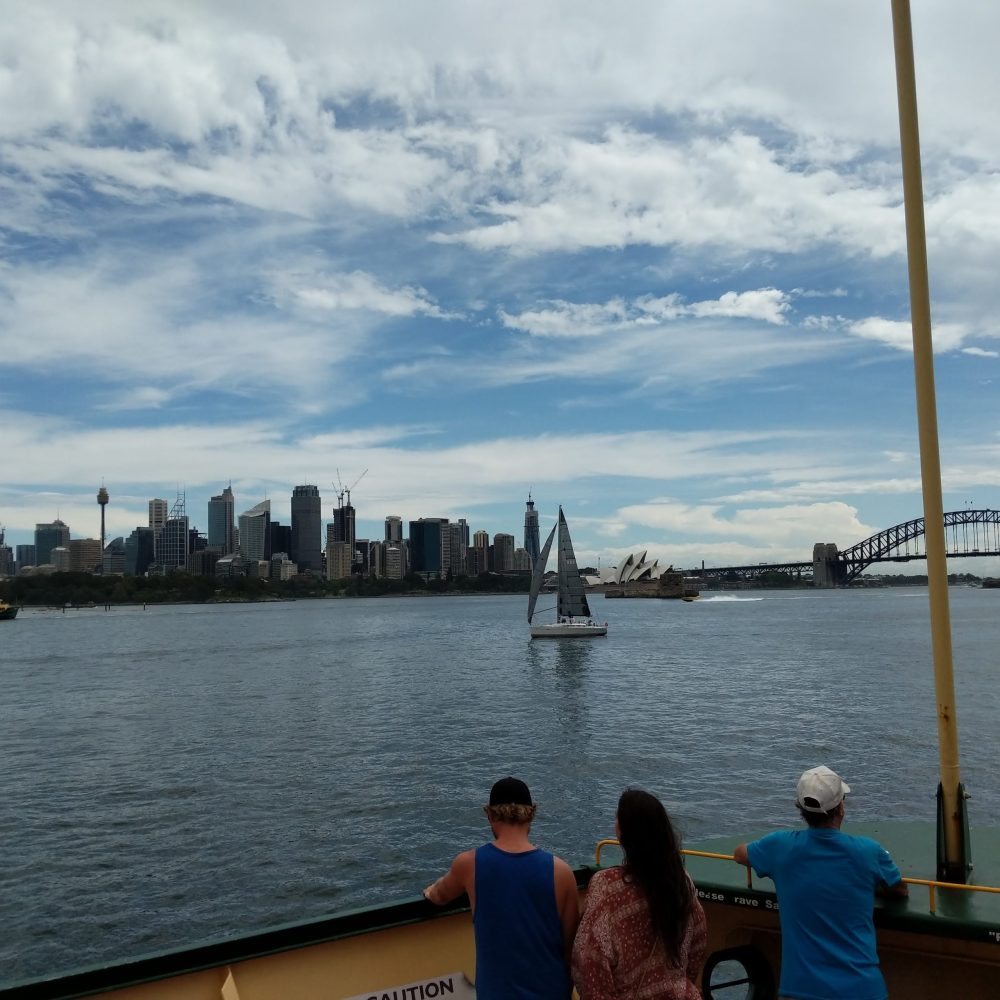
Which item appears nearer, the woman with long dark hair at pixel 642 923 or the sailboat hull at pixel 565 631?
A: the woman with long dark hair at pixel 642 923

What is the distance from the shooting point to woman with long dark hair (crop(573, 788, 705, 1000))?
3.44 meters

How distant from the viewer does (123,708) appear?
4684cm

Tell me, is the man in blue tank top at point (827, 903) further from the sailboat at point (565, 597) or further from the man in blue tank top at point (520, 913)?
the sailboat at point (565, 597)

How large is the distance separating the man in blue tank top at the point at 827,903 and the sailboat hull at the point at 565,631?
8732 cm

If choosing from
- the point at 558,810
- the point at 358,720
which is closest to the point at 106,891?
the point at 558,810

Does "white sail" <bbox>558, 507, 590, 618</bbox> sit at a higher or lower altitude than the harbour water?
higher

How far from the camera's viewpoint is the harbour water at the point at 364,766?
17.4 meters

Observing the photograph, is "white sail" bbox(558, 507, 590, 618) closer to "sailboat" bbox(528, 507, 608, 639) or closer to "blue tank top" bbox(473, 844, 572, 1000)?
"sailboat" bbox(528, 507, 608, 639)

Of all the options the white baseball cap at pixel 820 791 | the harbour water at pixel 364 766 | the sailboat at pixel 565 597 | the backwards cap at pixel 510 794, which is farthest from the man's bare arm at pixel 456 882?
the sailboat at pixel 565 597

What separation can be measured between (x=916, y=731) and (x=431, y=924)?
34.7 metres

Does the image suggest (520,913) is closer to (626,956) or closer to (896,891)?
(626,956)

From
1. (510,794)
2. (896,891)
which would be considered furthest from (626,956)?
(896,891)

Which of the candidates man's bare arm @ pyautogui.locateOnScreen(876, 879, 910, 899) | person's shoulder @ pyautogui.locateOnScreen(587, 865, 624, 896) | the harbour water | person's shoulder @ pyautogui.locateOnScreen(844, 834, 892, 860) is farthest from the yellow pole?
the harbour water

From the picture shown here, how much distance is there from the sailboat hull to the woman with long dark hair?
8797 centimetres
